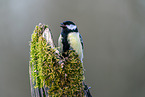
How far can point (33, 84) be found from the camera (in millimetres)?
1111

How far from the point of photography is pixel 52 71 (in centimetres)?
99

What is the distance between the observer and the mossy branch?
3.24 ft

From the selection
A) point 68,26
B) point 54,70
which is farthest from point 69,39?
point 54,70

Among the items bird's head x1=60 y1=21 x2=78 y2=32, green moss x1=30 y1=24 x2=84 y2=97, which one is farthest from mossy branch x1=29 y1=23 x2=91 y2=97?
bird's head x1=60 y1=21 x2=78 y2=32

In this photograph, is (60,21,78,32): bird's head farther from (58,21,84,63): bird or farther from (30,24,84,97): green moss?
(30,24,84,97): green moss

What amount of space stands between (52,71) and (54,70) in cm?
2

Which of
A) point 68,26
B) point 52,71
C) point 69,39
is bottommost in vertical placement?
point 52,71

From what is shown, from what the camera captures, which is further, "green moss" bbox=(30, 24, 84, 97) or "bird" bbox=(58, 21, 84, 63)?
"bird" bbox=(58, 21, 84, 63)

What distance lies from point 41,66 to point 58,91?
0.20m

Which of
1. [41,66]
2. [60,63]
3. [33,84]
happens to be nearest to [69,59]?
[60,63]

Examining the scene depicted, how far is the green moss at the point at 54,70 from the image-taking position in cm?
99

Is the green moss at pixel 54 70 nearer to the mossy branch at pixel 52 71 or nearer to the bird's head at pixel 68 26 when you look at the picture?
the mossy branch at pixel 52 71

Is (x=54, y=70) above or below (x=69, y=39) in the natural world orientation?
below

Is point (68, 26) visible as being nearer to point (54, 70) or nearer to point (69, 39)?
point (69, 39)
